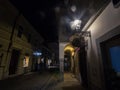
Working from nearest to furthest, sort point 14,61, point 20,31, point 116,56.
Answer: point 116,56, point 14,61, point 20,31

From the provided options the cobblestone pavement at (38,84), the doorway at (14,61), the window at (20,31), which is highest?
the window at (20,31)

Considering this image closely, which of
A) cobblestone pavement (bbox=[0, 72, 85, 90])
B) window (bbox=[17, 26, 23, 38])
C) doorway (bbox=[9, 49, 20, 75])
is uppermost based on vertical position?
window (bbox=[17, 26, 23, 38])

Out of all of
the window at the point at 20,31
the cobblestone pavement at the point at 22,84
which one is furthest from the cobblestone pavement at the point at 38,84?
the window at the point at 20,31

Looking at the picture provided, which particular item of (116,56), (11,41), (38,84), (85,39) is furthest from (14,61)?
(116,56)

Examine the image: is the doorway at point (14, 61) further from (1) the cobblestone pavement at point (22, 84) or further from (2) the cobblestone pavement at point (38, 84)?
(2) the cobblestone pavement at point (38, 84)

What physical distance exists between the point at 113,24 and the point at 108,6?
1.88 ft

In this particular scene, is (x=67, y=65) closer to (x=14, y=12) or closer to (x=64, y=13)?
(x=14, y=12)

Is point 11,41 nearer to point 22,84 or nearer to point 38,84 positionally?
point 22,84

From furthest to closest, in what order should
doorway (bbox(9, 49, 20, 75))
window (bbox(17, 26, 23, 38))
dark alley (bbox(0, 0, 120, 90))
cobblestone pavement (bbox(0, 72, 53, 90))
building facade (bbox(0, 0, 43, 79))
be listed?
window (bbox(17, 26, 23, 38)) < doorway (bbox(9, 49, 20, 75)) < building facade (bbox(0, 0, 43, 79)) < cobblestone pavement (bbox(0, 72, 53, 90)) < dark alley (bbox(0, 0, 120, 90))

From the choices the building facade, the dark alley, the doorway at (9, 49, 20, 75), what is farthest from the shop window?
the doorway at (9, 49, 20, 75)

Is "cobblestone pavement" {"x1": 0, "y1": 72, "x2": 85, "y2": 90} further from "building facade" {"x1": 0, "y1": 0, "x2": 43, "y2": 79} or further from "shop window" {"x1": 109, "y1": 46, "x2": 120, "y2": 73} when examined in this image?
"shop window" {"x1": 109, "y1": 46, "x2": 120, "y2": 73}

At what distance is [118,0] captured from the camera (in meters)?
2.02

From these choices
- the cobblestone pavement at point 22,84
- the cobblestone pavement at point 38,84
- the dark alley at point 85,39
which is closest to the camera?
the dark alley at point 85,39

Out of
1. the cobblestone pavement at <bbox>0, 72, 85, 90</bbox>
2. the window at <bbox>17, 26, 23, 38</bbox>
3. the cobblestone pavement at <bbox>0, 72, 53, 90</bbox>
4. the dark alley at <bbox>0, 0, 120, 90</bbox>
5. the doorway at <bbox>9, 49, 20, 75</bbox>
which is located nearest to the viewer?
the dark alley at <bbox>0, 0, 120, 90</bbox>
